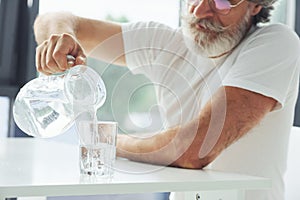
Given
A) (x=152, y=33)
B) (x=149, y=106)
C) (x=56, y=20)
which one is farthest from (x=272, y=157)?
(x=56, y=20)

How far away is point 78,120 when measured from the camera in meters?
0.80

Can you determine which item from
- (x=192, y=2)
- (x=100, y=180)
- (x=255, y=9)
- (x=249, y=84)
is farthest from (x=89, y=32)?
(x=100, y=180)

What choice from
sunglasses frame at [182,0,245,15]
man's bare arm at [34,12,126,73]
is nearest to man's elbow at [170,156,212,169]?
man's bare arm at [34,12,126,73]

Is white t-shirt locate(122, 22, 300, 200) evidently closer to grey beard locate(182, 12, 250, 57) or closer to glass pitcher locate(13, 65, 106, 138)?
grey beard locate(182, 12, 250, 57)

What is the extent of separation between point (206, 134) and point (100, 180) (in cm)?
37

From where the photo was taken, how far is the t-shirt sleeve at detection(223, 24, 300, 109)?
1.11 meters

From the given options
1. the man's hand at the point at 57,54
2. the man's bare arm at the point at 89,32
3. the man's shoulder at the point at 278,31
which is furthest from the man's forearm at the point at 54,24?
the man's shoulder at the point at 278,31

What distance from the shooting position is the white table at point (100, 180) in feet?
2.07

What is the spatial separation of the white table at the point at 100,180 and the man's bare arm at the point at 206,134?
0.04 metres

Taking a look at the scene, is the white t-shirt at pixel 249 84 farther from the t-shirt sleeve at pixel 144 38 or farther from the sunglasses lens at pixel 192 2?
the sunglasses lens at pixel 192 2

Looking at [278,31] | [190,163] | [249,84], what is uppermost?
[278,31]

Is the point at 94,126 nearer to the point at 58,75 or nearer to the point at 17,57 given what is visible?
the point at 58,75

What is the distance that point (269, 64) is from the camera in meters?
1.14

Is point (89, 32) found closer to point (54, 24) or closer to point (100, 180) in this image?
point (54, 24)
